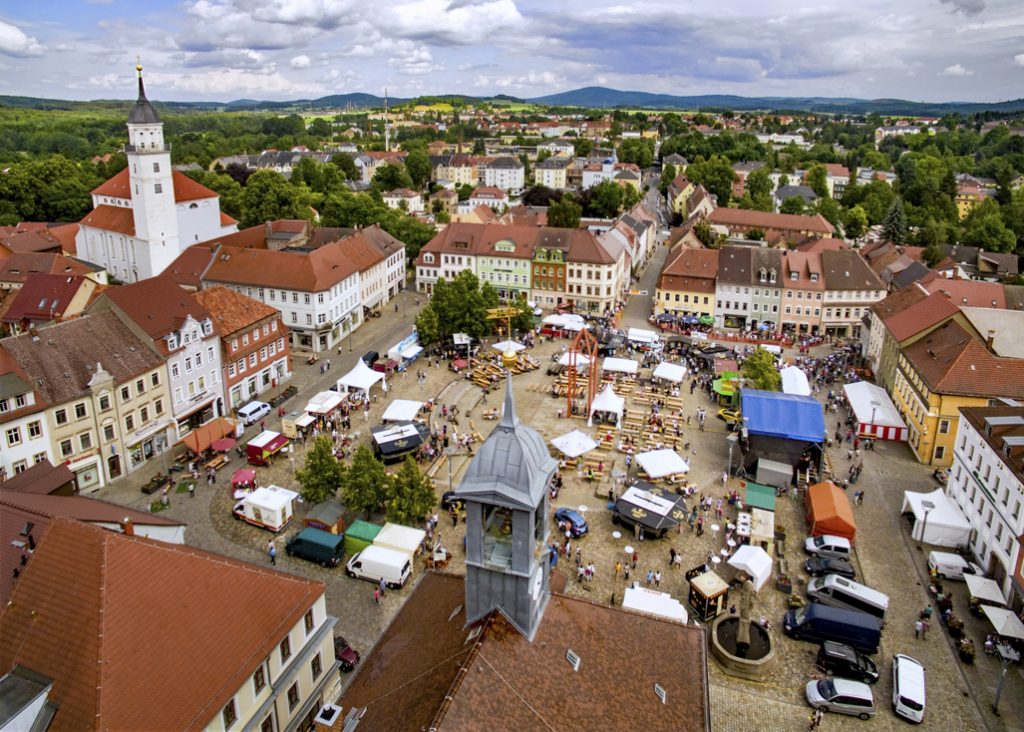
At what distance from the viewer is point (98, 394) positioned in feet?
122

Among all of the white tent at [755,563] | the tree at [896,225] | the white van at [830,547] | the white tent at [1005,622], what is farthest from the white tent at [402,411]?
the tree at [896,225]

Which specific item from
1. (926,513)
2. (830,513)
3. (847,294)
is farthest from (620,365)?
(847,294)

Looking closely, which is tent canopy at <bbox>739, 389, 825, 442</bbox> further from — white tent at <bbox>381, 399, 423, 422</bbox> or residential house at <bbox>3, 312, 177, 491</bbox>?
residential house at <bbox>3, 312, 177, 491</bbox>

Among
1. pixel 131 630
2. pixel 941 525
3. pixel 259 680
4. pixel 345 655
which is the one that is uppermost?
pixel 131 630

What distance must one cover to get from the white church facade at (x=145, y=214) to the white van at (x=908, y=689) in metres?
71.7

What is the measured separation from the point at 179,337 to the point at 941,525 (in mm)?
40848

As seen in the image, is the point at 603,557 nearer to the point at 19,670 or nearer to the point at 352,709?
the point at 352,709

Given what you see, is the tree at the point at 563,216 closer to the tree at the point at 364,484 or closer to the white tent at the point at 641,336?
the white tent at the point at 641,336

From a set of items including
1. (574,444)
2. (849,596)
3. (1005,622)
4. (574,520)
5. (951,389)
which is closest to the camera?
(1005,622)

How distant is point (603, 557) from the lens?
1305 inches

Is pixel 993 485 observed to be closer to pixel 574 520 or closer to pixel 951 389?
pixel 951 389

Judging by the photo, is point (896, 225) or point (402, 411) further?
point (896, 225)

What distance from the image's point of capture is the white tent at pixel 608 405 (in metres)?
46.3

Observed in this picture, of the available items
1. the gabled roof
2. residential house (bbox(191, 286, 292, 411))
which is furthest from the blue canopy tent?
residential house (bbox(191, 286, 292, 411))
